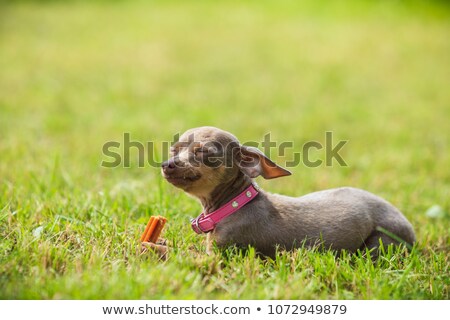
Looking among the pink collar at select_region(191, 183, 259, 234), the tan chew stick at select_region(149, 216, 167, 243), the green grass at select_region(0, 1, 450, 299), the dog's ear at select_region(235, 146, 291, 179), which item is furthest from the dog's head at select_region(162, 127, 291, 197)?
the green grass at select_region(0, 1, 450, 299)

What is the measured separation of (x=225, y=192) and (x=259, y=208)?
0.25 meters

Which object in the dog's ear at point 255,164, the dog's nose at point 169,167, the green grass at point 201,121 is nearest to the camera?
the green grass at point 201,121

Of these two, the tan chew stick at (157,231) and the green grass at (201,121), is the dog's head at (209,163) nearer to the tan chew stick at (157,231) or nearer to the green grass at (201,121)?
the tan chew stick at (157,231)

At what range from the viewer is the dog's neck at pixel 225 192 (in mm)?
3646

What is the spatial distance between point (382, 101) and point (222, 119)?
311 cm

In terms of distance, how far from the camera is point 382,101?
Answer: 961 centimetres

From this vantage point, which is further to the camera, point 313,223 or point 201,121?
point 201,121

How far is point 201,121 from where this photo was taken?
25.7 ft

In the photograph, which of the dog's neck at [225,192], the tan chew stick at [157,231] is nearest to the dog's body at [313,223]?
the dog's neck at [225,192]

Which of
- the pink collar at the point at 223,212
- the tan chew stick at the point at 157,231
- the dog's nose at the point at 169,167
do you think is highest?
the dog's nose at the point at 169,167

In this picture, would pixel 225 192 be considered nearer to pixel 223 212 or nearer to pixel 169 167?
pixel 223 212

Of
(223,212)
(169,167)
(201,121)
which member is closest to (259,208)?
(223,212)

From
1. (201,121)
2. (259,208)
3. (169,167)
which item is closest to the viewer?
(169,167)

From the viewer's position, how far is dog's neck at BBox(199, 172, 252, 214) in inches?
144
